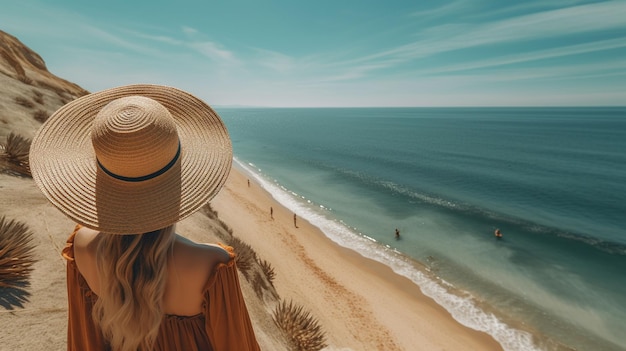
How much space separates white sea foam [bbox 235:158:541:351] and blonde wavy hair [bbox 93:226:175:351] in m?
13.4

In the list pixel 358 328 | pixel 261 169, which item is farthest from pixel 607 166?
pixel 358 328

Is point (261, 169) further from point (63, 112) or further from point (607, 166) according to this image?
point (607, 166)

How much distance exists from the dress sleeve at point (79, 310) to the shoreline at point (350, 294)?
24.9 feet

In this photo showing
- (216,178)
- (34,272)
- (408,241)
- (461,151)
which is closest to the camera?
(216,178)

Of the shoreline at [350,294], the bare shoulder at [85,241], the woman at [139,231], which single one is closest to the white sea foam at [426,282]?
the shoreline at [350,294]

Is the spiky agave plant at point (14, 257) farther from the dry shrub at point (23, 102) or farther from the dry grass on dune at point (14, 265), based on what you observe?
the dry shrub at point (23, 102)

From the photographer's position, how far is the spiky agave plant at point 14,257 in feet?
9.92

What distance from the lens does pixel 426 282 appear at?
14.6 metres

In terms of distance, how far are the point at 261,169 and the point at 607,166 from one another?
52.1 m

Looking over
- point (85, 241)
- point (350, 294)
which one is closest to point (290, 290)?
point (350, 294)

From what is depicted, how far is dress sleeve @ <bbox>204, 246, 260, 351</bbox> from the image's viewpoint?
1.49 meters

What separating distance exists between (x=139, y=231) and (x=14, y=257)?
3.18 metres

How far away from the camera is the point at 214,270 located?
1470 millimetres

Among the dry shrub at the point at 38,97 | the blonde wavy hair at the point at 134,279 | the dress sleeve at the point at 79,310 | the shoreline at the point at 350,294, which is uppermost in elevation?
the dry shrub at the point at 38,97
